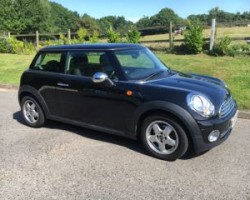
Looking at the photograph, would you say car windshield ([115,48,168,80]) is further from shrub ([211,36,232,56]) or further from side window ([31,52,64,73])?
shrub ([211,36,232,56])

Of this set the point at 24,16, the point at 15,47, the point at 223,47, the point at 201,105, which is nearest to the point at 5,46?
the point at 15,47

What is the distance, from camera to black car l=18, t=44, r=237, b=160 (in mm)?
4762

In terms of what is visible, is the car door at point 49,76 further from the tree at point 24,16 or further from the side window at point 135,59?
the tree at point 24,16

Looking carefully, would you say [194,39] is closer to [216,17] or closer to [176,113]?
[176,113]

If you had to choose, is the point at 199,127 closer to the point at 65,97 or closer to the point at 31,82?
the point at 65,97

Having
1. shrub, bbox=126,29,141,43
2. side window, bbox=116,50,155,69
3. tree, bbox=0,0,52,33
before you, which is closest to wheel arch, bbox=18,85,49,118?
side window, bbox=116,50,155,69

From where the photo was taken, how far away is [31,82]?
21.5 ft

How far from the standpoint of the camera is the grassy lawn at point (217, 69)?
8.74m

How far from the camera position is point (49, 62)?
6.36 m

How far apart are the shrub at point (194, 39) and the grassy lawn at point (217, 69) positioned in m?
0.47

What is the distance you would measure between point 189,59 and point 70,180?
369 inches

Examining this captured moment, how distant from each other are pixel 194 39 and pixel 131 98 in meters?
9.81

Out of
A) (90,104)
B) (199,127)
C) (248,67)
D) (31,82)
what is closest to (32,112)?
(31,82)

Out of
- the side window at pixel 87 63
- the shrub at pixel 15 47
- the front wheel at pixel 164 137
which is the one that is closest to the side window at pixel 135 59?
the side window at pixel 87 63
